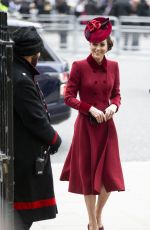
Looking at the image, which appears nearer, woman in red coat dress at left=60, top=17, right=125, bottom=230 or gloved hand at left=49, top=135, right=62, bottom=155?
gloved hand at left=49, top=135, right=62, bottom=155

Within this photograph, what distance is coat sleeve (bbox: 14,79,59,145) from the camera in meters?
4.69

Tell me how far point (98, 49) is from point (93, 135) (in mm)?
667

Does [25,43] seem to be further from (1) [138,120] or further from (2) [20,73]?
(1) [138,120]

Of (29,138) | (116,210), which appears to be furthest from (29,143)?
(116,210)

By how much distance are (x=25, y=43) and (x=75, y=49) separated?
61.5 ft

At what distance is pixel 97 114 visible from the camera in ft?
18.8

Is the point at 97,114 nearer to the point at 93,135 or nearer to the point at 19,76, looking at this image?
the point at 93,135

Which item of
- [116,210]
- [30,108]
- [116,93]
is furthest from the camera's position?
[116,210]

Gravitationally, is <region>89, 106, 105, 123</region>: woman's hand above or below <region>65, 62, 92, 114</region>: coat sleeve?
below

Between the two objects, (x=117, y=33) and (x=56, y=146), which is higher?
(x=56, y=146)

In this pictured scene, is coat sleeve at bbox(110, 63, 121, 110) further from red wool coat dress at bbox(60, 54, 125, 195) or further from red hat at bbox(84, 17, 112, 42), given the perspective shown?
red hat at bbox(84, 17, 112, 42)

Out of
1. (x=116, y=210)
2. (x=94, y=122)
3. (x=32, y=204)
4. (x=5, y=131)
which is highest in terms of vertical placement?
(x=5, y=131)

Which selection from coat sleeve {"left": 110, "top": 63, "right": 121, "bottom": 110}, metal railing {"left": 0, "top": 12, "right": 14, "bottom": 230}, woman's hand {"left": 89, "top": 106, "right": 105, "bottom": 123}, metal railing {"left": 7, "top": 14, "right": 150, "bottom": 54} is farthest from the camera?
metal railing {"left": 7, "top": 14, "right": 150, "bottom": 54}

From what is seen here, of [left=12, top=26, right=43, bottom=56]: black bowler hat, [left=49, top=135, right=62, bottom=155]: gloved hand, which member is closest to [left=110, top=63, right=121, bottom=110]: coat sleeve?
[left=49, top=135, right=62, bottom=155]: gloved hand
